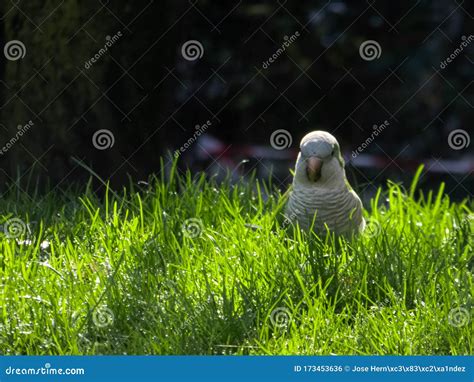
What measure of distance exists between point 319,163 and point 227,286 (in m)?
0.82

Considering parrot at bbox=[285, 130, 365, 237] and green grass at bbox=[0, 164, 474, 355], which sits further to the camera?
parrot at bbox=[285, 130, 365, 237]

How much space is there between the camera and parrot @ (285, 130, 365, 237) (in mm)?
3822

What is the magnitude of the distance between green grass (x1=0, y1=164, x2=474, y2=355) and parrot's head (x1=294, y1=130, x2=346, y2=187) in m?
0.25

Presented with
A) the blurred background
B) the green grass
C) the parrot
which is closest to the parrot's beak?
the parrot

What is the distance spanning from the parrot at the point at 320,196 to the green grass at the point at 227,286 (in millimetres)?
93

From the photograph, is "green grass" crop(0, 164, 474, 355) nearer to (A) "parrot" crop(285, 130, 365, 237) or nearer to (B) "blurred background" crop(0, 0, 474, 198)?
(A) "parrot" crop(285, 130, 365, 237)

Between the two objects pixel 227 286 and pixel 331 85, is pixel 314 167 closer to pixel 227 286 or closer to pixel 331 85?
pixel 227 286

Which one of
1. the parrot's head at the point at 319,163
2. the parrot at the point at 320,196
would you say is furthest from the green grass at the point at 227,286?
the parrot's head at the point at 319,163

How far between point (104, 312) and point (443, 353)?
116cm

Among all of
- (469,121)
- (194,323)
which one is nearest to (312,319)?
(194,323)

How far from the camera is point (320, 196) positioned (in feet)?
12.6

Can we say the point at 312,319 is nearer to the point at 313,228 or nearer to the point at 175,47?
A: the point at 313,228

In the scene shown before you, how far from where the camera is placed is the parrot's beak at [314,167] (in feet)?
12.5

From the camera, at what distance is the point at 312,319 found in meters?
3.02
